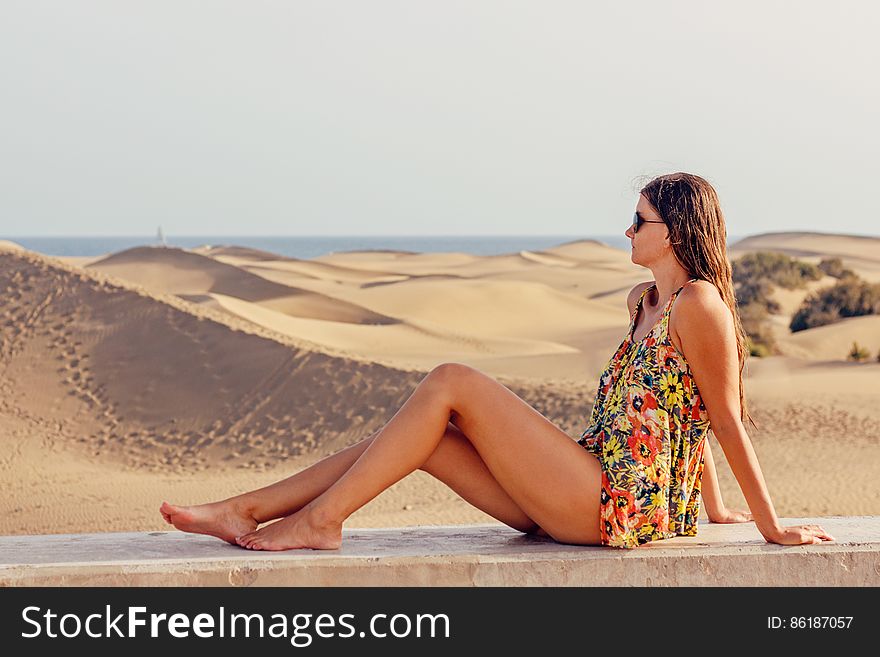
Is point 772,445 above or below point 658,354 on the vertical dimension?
below

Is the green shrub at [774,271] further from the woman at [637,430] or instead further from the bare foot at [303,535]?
the bare foot at [303,535]

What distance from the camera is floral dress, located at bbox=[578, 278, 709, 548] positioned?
3.95m

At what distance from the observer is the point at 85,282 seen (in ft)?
51.3

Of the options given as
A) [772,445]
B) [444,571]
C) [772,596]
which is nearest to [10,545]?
[444,571]

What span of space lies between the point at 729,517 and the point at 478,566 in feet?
4.07

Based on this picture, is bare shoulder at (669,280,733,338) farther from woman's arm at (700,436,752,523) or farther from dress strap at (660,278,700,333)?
woman's arm at (700,436,752,523)

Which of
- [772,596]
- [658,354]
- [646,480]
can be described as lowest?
[772,596]

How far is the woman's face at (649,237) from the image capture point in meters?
4.06

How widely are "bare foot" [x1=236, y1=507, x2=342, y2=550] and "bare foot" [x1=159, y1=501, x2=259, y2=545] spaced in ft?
0.44

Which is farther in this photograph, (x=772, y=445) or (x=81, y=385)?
(x=81, y=385)

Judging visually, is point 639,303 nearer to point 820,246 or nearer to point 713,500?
point 713,500

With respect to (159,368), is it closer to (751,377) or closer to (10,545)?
(751,377)

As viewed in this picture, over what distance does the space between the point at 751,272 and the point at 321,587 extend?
2858 cm

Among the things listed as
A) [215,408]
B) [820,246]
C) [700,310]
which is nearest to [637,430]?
[700,310]
